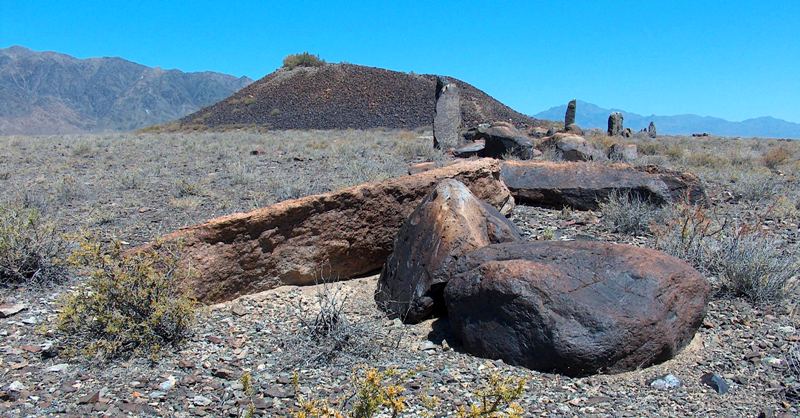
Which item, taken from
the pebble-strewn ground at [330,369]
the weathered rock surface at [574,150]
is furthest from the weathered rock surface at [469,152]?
the pebble-strewn ground at [330,369]

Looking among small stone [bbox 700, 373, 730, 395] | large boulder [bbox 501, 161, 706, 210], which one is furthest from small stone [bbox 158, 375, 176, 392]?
large boulder [bbox 501, 161, 706, 210]

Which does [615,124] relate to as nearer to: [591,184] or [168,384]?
[591,184]

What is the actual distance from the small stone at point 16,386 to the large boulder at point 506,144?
10798mm

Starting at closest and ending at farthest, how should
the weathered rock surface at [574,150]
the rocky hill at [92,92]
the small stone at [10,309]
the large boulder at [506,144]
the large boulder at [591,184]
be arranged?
the small stone at [10,309] → the large boulder at [591,184] → the weathered rock surface at [574,150] → the large boulder at [506,144] → the rocky hill at [92,92]

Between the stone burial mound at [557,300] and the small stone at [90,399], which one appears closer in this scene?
the small stone at [90,399]

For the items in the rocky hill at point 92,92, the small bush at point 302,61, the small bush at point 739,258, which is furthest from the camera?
the rocky hill at point 92,92

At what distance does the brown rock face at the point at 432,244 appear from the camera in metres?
4.77

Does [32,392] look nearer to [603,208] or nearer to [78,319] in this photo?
[78,319]

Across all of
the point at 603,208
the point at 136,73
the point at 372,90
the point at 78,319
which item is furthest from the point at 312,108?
the point at 136,73

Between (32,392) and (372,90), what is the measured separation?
38.5 m

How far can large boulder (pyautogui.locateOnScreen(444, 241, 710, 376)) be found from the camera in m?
3.82

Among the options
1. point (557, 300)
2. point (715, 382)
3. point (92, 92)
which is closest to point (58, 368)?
point (557, 300)

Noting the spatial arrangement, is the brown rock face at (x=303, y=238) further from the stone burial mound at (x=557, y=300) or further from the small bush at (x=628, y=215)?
the small bush at (x=628, y=215)

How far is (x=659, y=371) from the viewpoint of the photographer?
3.90 metres
